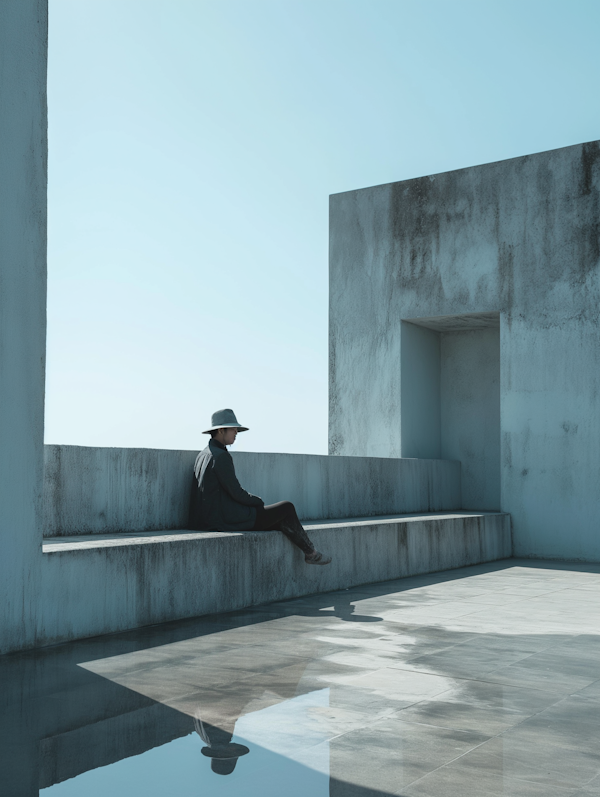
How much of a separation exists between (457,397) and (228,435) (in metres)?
6.77

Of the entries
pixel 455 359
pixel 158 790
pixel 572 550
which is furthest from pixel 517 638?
pixel 455 359

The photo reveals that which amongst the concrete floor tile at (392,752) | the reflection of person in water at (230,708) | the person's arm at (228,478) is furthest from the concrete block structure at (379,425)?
the concrete floor tile at (392,752)

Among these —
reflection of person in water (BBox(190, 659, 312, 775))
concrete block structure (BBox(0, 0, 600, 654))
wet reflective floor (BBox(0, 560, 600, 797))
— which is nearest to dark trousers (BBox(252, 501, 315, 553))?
concrete block structure (BBox(0, 0, 600, 654))

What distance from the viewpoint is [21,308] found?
5.12m

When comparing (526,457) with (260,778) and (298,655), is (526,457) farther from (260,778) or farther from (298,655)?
(260,778)

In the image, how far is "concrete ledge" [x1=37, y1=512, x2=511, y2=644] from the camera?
5.30 meters

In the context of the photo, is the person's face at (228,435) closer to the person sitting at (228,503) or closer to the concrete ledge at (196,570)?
the person sitting at (228,503)

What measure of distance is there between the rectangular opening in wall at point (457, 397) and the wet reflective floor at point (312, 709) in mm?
6575

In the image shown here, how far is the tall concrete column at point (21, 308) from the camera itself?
4953mm

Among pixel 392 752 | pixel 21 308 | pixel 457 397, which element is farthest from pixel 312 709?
pixel 457 397

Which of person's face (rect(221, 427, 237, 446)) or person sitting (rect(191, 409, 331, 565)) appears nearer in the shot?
person sitting (rect(191, 409, 331, 565))

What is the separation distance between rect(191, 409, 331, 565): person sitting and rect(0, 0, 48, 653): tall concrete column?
201cm

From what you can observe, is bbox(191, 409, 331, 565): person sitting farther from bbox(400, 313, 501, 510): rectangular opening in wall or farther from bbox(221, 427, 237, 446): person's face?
bbox(400, 313, 501, 510): rectangular opening in wall

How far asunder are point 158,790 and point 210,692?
120 cm
